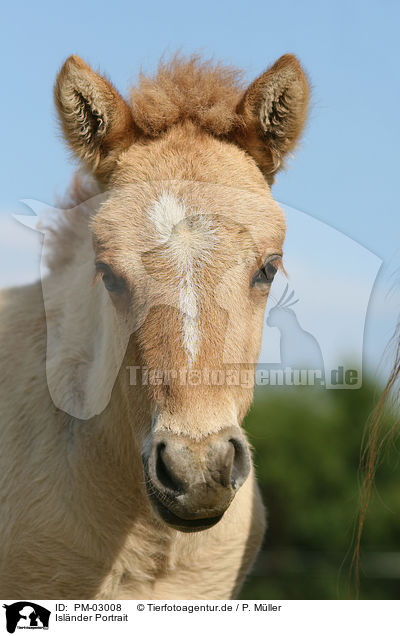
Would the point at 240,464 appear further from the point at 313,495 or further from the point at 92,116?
the point at 313,495

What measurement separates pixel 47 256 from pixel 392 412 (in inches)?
99.0

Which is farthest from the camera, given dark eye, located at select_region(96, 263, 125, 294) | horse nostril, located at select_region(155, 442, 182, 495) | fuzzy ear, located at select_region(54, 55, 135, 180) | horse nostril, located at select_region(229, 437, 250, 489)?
fuzzy ear, located at select_region(54, 55, 135, 180)

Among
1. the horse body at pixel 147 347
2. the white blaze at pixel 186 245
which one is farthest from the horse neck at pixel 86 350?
the white blaze at pixel 186 245

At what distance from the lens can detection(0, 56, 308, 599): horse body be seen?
2594 millimetres

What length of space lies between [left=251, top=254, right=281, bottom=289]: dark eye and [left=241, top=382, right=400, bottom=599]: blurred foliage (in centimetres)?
1308

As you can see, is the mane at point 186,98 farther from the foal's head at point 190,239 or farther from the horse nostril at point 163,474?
the horse nostril at point 163,474

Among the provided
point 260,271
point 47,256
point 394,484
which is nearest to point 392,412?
point 260,271

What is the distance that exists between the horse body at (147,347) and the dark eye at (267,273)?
11 millimetres

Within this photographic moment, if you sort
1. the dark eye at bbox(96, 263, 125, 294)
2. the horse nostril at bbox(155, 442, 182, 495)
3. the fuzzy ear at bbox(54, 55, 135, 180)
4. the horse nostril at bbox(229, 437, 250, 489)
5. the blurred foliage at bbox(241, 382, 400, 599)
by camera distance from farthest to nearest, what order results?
1. the blurred foliage at bbox(241, 382, 400, 599)
2. the fuzzy ear at bbox(54, 55, 135, 180)
3. the dark eye at bbox(96, 263, 125, 294)
4. the horse nostril at bbox(229, 437, 250, 489)
5. the horse nostril at bbox(155, 442, 182, 495)

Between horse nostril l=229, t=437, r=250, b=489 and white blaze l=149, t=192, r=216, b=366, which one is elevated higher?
white blaze l=149, t=192, r=216, b=366

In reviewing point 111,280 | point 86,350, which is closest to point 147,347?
point 111,280

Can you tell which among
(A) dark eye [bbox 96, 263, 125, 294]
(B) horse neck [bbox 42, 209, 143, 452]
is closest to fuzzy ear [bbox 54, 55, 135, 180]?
(B) horse neck [bbox 42, 209, 143, 452]

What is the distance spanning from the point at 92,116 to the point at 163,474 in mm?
1842
